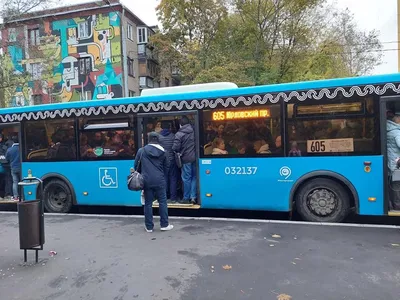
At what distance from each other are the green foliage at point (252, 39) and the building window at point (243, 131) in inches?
619

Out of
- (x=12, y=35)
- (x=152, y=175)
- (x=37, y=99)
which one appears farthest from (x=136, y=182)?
(x=37, y=99)

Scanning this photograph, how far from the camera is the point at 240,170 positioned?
7.24 meters

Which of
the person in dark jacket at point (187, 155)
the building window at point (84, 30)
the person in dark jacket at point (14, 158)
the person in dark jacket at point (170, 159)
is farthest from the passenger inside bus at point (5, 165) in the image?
the building window at point (84, 30)

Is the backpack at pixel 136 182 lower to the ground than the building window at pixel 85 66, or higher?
lower

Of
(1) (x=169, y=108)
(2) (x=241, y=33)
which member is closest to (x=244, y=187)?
(1) (x=169, y=108)

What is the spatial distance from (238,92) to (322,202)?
2.73 meters

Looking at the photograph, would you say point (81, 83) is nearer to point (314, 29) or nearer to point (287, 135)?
point (314, 29)

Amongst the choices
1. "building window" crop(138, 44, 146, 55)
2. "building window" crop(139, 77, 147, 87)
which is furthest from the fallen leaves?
"building window" crop(138, 44, 146, 55)

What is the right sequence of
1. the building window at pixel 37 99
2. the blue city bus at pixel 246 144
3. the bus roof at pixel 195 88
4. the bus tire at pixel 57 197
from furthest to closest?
the building window at pixel 37 99 → the bus tire at pixel 57 197 → the bus roof at pixel 195 88 → the blue city bus at pixel 246 144

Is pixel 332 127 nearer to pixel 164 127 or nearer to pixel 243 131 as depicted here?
pixel 243 131

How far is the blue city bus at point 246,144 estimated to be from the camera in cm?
640

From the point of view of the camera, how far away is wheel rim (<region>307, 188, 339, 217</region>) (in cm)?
672

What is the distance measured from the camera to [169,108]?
777cm

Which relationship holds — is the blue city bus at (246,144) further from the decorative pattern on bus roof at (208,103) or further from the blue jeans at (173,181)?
the blue jeans at (173,181)
